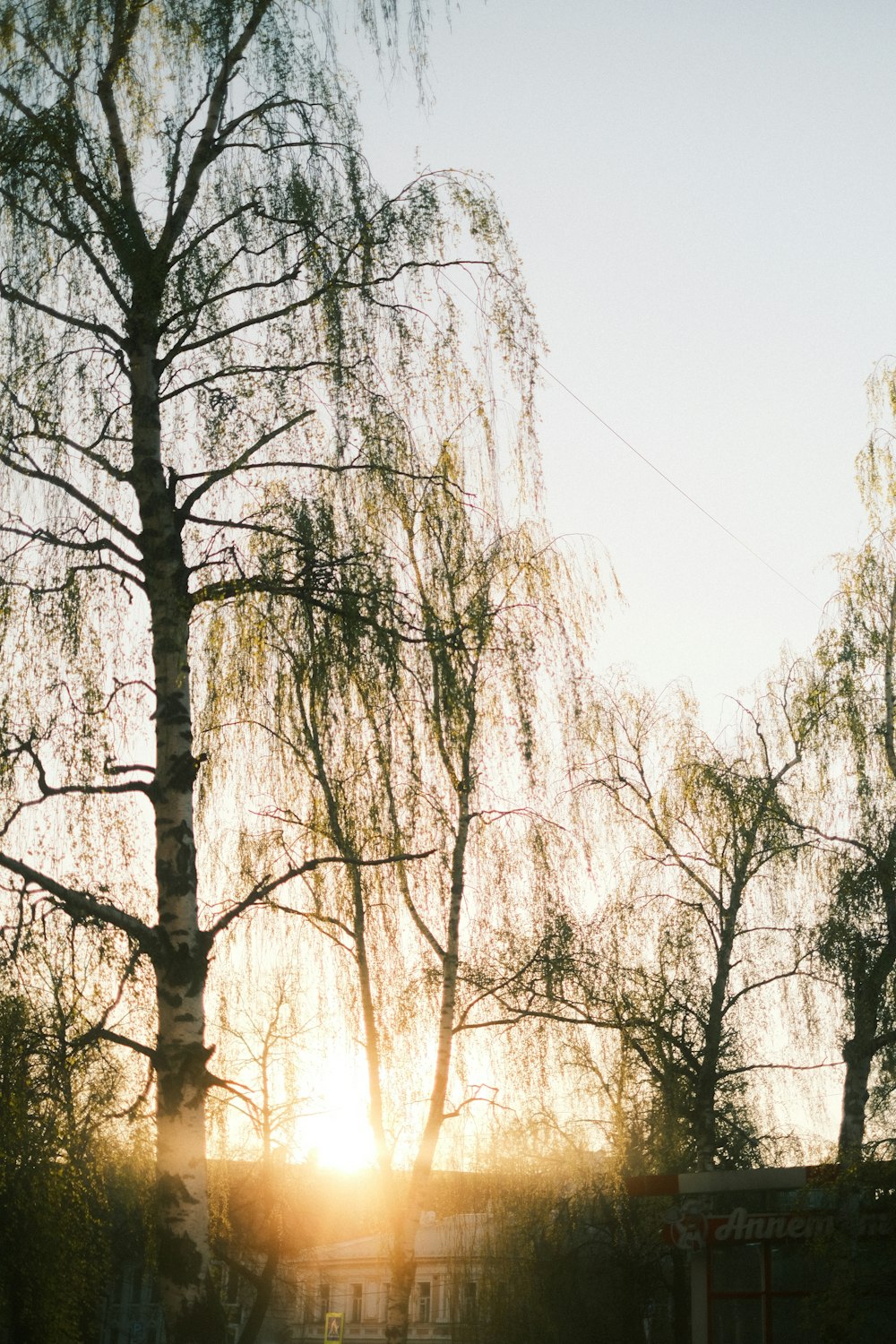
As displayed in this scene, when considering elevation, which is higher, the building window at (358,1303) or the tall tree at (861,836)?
the tall tree at (861,836)

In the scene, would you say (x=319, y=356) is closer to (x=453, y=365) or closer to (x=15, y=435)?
(x=453, y=365)

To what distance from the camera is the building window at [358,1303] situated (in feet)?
170

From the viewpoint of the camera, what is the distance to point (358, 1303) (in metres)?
52.3

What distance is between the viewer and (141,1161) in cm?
1234

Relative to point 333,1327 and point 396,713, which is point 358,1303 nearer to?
point 333,1327

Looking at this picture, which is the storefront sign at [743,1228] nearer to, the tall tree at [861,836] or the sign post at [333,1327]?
the tall tree at [861,836]

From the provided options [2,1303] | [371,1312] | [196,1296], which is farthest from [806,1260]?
[371,1312]

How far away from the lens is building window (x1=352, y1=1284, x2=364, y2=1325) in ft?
170

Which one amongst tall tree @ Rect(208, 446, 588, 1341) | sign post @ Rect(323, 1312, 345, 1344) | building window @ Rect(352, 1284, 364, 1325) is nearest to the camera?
tall tree @ Rect(208, 446, 588, 1341)

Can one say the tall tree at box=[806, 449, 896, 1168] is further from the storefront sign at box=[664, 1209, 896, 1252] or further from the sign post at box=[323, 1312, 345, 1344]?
the sign post at box=[323, 1312, 345, 1344]

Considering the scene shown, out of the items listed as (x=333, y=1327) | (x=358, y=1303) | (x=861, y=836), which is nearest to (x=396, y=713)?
(x=861, y=836)

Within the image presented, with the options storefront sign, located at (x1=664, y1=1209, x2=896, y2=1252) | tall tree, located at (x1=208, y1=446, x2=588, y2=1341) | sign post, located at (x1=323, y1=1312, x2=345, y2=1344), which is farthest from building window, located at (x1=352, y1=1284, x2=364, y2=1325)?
tall tree, located at (x1=208, y1=446, x2=588, y2=1341)

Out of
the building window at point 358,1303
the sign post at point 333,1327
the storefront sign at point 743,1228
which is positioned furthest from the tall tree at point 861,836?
the building window at point 358,1303

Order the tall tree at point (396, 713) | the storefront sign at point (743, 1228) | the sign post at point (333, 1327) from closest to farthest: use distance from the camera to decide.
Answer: the tall tree at point (396, 713), the storefront sign at point (743, 1228), the sign post at point (333, 1327)
